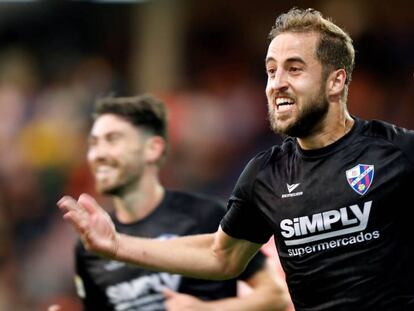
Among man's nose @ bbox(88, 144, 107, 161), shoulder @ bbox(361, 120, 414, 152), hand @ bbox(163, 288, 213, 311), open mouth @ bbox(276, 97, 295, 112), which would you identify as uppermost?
open mouth @ bbox(276, 97, 295, 112)

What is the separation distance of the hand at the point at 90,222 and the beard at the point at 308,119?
85 centimetres

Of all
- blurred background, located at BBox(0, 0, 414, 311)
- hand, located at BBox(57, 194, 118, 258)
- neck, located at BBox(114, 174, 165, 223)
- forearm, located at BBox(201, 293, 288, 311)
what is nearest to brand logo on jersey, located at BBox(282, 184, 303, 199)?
hand, located at BBox(57, 194, 118, 258)

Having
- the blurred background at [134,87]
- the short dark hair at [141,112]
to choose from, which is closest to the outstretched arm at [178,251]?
the short dark hair at [141,112]

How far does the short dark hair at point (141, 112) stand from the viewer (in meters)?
6.85

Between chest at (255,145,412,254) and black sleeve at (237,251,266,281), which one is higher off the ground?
chest at (255,145,412,254)

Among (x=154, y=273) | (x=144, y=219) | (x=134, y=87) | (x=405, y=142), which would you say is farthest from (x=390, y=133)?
(x=134, y=87)

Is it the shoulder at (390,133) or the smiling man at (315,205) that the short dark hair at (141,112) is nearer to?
the smiling man at (315,205)

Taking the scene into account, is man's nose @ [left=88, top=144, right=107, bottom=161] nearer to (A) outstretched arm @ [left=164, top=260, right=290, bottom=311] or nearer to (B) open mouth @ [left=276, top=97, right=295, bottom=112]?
(A) outstretched arm @ [left=164, top=260, right=290, bottom=311]

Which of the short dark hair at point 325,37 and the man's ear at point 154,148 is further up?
the short dark hair at point 325,37

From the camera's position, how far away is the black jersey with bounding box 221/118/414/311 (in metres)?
3.97

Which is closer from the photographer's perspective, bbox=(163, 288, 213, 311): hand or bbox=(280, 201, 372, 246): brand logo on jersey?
bbox=(280, 201, 372, 246): brand logo on jersey

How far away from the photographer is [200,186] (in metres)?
10.1

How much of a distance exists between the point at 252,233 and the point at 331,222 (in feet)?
1.65

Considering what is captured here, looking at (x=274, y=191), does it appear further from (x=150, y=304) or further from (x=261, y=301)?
(x=150, y=304)
